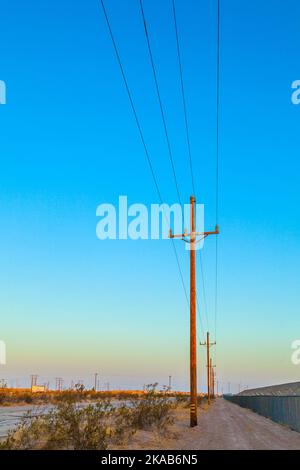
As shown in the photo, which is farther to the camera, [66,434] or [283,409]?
[283,409]

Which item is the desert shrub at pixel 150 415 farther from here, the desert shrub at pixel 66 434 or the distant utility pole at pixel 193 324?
the desert shrub at pixel 66 434

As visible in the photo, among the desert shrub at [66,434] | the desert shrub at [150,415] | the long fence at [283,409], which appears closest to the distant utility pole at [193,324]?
the desert shrub at [150,415]

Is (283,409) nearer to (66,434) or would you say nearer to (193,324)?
(193,324)

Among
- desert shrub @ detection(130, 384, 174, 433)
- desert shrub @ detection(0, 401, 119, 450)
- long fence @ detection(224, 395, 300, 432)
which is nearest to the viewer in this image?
desert shrub @ detection(0, 401, 119, 450)

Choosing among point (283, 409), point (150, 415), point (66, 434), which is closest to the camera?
point (66, 434)

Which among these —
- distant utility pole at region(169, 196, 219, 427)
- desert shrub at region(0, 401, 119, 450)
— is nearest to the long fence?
distant utility pole at region(169, 196, 219, 427)

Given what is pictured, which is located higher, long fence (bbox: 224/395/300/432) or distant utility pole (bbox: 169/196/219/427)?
distant utility pole (bbox: 169/196/219/427)

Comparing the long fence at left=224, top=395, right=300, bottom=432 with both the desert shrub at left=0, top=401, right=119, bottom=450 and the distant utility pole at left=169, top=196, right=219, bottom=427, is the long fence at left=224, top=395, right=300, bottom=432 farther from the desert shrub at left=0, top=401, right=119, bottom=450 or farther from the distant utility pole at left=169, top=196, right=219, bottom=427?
the desert shrub at left=0, top=401, right=119, bottom=450

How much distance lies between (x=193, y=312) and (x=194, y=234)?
4589 millimetres

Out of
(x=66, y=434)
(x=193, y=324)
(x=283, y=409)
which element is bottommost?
(x=283, y=409)

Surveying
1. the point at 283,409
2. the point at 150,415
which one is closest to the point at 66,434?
the point at 150,415

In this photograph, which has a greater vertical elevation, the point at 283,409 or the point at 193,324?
the point at 193,324
